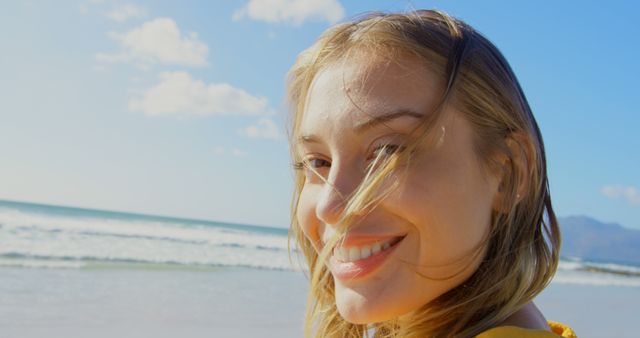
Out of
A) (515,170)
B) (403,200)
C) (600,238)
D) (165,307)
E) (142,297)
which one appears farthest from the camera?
(600,238)

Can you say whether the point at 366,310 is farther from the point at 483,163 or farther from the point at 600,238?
the point at 600,238

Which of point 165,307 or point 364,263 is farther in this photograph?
point 165,307

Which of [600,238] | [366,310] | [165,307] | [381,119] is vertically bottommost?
[366,310]

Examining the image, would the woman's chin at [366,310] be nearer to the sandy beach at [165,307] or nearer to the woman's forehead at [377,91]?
the woman's forehead at [377,91]

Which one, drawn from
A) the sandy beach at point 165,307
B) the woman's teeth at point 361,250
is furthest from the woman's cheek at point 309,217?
the sandy beach at point 165,307

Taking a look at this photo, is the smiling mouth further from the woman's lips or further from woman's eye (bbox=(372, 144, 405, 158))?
woman's eye (bbox=(372, 144, 405, 158))

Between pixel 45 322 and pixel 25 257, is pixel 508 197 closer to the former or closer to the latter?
pixel 45 322

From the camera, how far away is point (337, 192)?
136 cm

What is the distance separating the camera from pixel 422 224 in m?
1.30

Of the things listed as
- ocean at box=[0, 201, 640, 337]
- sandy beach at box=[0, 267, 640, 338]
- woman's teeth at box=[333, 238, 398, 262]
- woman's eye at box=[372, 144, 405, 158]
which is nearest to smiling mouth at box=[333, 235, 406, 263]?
woman's teeth at box=[333, 238, 398, 262]

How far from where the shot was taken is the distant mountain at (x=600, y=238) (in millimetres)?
104750

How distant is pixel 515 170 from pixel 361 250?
42 centimetres

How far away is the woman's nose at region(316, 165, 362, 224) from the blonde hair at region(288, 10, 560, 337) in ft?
0.09

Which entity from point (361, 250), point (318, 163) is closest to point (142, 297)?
point (318, 163)
